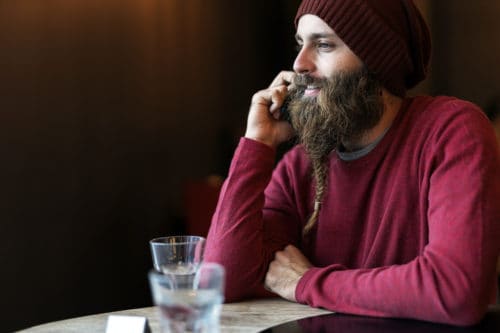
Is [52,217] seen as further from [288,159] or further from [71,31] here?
[288,159]

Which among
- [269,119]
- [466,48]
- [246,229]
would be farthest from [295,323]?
[466,48]

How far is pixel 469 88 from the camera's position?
3.70 m

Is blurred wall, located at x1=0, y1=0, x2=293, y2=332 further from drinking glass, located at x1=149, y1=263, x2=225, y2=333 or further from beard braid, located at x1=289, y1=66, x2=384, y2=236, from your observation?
drinking glass, located at x1=149, y1=263, x2=225, y2=333

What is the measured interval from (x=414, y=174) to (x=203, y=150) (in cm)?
250

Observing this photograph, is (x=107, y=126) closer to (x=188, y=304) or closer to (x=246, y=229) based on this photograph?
(x=246, y=229)

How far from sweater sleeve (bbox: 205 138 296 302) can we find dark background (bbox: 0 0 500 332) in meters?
1.39

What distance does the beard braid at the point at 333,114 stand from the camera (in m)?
1.58

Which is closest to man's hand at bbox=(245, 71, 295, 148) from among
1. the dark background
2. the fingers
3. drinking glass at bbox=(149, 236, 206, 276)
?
the fingers

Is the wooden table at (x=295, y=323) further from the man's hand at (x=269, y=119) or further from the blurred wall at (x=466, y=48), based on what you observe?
the blurred wall at (x=466, y=48)

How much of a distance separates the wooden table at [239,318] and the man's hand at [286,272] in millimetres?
26

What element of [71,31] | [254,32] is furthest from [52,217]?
[254,32]

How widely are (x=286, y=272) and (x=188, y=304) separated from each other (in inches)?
24.8

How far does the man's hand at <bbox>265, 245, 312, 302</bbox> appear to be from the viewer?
1388 mm

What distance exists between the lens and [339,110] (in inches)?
62.5
